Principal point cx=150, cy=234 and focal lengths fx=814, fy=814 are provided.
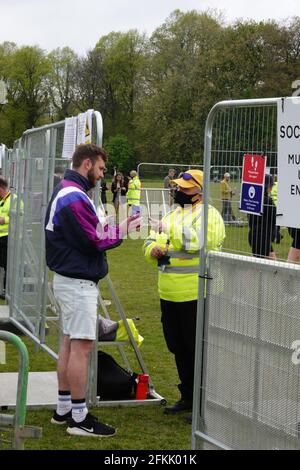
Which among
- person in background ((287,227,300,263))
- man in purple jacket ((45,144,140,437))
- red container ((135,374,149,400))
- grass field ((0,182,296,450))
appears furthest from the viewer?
red container ((135,374,149,400))

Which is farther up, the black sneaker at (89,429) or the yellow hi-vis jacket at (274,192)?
the yellow hi-vis jacket at (274,192)

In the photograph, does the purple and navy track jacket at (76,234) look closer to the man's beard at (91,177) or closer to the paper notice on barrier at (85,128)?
the man's beard at (91,177)

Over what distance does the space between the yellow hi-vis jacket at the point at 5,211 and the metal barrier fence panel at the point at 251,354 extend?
7.14m

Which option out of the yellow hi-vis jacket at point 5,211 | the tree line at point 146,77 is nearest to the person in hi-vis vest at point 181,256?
the yellow hi-vis jacket at point 5,211

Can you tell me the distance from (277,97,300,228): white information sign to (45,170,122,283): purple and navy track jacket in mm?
1756

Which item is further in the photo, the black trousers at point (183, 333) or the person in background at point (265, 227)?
the black trousers at point (183, 333)

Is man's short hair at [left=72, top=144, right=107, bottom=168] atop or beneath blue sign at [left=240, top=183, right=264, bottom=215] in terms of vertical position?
atop

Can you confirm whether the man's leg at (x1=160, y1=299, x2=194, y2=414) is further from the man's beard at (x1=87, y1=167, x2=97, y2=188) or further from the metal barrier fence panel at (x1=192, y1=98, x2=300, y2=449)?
the metal barrier fence panel at (x1=192, y1=98, x2=300, y2=449)

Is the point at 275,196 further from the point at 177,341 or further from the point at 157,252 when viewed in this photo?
the point at 177,341

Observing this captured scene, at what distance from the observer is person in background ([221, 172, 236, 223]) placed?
4.63m

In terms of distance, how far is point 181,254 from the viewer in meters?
6.17

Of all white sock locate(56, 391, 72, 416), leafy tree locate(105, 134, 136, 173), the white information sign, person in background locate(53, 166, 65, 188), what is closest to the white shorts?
white sock locate(56, 391, 72, 416)

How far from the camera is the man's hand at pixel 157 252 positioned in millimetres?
6113

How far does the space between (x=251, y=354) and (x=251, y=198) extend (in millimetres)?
844
